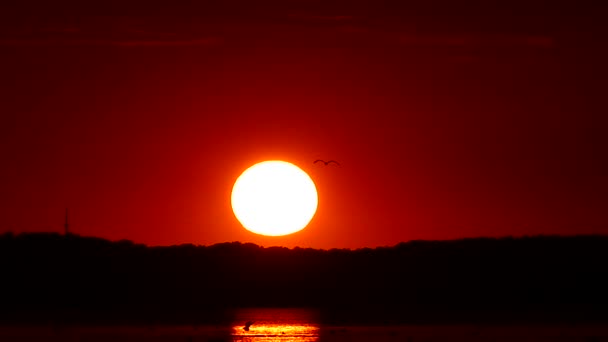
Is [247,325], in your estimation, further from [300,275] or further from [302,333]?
[300,275]

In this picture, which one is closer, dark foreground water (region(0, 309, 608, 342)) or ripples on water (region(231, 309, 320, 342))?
dark foreground water (region(0, 309, 608, 342))

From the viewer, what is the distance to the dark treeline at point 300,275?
6456 cm

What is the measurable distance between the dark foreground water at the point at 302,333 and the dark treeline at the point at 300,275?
1251 cm

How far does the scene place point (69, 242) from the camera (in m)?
74.7

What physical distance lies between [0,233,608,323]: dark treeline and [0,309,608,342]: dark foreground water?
41.0 feet

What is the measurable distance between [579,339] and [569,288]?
29585 mm

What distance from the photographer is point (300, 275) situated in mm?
73125

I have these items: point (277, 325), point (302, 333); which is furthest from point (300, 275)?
point (302, 333)

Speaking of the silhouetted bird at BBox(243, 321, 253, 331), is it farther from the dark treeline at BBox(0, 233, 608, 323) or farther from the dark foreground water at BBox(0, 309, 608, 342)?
the dark treeline at BBox(0, 233, 608, 323)

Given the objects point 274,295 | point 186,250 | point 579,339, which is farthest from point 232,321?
point 186,250

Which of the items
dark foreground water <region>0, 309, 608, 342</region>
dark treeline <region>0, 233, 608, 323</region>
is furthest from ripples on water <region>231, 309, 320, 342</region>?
dark treeline <region>0, 233, 608, 323</region>

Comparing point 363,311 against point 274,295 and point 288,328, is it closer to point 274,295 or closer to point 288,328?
point 288,328

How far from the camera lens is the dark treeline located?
212 feet

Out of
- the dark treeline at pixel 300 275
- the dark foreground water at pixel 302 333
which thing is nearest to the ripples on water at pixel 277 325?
the dark foreground water at pixel 302 333
